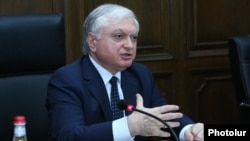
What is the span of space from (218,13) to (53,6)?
123 cm

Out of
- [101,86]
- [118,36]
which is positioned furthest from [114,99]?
[118,36]

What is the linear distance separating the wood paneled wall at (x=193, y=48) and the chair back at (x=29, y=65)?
1.26m

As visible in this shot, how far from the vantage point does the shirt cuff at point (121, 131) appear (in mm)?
1918

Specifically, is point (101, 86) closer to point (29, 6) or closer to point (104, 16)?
point (104, 16)

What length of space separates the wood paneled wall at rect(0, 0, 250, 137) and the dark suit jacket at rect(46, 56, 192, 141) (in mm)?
1396

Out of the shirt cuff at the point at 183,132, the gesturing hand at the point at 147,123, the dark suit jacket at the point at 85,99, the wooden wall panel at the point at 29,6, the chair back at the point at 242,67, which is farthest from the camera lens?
the wooden wall panel at the point at 29,6

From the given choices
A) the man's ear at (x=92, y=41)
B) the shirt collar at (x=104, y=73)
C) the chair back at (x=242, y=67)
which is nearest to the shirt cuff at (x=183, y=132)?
the shirt collar at (x=104, y=73)

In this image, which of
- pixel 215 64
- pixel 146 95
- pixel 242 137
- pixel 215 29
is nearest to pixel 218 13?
pixel 215 29

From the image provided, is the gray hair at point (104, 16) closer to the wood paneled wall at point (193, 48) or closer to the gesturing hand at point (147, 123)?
the gesturing hand at point (147, 123)

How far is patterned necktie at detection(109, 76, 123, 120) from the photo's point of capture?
222cm

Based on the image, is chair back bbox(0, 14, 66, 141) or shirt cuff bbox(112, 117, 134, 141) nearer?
shirt cuff bbox(112, 117, 134, 141)

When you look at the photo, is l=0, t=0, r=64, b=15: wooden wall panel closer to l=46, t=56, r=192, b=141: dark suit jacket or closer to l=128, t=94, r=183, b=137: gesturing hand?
l=46, t=56, r=192, b=141: dark suit jacket

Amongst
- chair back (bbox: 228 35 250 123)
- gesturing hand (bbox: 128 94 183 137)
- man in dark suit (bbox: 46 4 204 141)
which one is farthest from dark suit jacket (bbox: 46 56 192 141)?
chair back (bbox: 228 35 250 123)

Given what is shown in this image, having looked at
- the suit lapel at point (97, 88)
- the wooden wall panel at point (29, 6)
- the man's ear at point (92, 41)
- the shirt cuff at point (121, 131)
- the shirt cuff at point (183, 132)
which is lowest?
the shirt cuff at point (183, 132)
